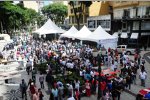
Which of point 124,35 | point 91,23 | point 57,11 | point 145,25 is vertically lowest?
point 124,35

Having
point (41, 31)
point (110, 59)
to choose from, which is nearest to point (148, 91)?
point (110, 59)

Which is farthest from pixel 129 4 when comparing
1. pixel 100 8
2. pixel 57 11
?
pixel 57 11

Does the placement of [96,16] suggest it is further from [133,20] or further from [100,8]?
[133,20]

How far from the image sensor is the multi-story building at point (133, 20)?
135 feet

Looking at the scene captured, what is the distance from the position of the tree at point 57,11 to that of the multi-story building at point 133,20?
Answer: 48196mm

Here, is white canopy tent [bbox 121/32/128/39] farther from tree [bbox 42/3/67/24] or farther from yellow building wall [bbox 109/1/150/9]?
tree [bbox 42/3/67/24]

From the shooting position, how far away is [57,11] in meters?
93.8

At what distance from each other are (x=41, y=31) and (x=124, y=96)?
115 feet

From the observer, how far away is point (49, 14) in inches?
3826

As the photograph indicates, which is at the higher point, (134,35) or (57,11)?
(57,11)

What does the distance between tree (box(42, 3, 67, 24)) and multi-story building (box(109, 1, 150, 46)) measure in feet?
158

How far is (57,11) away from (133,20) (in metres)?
53.9

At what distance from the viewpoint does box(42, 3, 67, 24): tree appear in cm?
9337

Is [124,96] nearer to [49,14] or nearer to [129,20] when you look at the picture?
[129,20]
